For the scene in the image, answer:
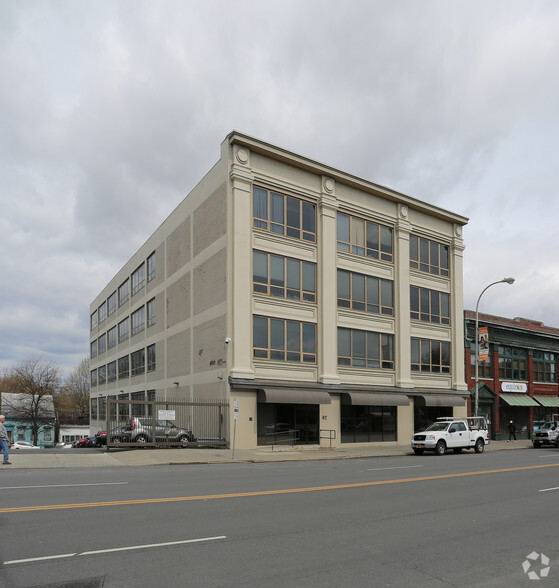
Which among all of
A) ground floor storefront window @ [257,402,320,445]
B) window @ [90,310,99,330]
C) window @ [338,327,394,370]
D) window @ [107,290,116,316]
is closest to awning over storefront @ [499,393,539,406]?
window @ [338,327,394,370]

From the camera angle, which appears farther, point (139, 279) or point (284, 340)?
point (139, 279)

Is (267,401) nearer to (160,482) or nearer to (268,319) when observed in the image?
(268,319)

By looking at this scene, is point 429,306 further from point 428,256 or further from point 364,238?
point 364,238

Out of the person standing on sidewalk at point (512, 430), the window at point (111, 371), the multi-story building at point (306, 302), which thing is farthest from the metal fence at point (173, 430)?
the window at point (111, 371)

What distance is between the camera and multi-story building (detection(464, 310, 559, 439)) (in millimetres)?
42719

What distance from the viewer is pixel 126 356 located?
50.8 m

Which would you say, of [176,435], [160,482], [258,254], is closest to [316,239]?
[258,254]

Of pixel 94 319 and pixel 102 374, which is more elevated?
pixel 94 319

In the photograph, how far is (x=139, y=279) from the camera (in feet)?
153

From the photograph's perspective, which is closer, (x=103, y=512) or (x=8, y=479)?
(x=103, y=512)

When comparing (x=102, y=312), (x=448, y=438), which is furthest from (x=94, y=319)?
(x=448, y=438)

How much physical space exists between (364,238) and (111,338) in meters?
33.2

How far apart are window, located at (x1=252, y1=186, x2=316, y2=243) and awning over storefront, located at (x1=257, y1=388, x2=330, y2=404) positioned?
8.20 meters

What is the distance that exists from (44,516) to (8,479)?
20.3ft
